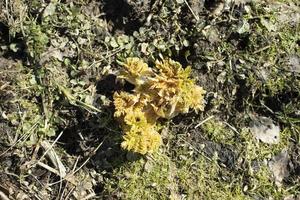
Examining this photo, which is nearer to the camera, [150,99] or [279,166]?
[150,99]

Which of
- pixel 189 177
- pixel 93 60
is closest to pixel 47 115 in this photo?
pixel 93 60

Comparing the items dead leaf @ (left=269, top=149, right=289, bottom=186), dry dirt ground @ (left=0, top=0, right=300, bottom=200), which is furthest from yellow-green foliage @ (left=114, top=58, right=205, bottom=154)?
dead leaf @ (left=269, top=149, right=289, bottom=186)

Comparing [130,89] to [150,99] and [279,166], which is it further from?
[279,166]

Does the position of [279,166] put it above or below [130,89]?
below

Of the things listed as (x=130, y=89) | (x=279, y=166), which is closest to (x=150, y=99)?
(x=130, y=89)

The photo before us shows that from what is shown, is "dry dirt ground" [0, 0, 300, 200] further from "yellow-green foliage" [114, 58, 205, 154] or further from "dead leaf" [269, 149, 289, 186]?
"yellow-green foliage" [114, 58, 205, 154]

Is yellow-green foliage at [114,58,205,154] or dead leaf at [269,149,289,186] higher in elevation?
yellow-green foliage at [114,58,205,154]
